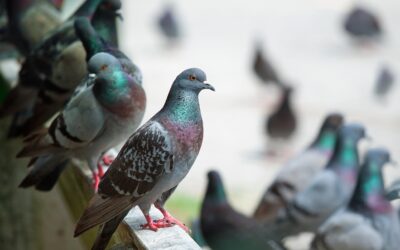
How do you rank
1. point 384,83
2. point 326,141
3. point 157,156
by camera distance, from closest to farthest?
point 157,156
point 326,141
point 384,83

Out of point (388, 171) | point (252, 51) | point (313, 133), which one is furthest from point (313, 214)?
point (252, 51)

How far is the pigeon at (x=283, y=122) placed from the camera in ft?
32.7

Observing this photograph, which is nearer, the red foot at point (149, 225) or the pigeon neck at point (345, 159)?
the red foot at point (149, 225)

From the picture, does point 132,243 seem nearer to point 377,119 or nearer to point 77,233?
point 77,233

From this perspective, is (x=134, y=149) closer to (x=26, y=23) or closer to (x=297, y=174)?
(x=26, y=23)

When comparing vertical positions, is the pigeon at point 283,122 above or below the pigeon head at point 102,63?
below

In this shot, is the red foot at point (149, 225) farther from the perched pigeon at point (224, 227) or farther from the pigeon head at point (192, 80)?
the perched pigeon at point (224, 227)

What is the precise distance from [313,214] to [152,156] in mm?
2800

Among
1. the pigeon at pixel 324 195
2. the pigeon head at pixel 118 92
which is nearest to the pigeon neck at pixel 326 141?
the pigeon at pixel 324 195

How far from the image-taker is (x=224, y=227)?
5.18m

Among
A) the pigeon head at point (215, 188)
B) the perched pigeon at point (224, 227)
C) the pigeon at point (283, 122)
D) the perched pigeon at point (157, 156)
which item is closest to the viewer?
the perched pigeon at point (157, 156)

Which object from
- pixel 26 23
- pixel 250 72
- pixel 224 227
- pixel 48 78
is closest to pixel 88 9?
pixel 48 78

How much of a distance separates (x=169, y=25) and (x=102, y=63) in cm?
1163

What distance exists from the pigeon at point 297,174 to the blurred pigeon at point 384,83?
5367 mm
